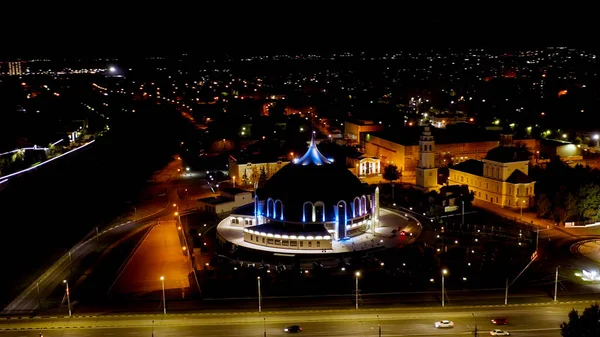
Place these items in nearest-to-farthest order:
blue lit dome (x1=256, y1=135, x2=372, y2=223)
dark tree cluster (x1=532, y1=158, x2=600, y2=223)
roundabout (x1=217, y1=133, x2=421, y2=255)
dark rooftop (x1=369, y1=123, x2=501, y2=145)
Result: roundabout (x1=217, y1=133, x2=421, y2=255) < blue lit dome (x1=256, y1=135, x2=372, y2=223) < dark tree cluster (x1=532, y1=158, x2=600, y2=223) < dark rooftop (x1=369, y1=123, x2=501, y2=145)

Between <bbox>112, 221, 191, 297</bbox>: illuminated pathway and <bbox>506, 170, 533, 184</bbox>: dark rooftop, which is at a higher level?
<bbox>506, 170, 533, 184</bbox>: dark rooftop

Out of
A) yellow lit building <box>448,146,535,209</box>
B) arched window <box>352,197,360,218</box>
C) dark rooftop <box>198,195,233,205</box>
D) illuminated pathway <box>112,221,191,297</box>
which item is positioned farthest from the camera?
dark rooftop <box>198,195,233,205</box>

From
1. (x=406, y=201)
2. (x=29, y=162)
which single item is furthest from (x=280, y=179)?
(x=29, y=162)

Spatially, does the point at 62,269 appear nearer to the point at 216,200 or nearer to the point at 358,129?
the point at 216,200

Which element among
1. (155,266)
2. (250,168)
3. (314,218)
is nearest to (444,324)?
(314,218)

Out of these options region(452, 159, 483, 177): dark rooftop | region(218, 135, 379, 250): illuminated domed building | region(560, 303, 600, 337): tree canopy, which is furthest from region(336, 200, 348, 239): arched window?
region(560, 303, 600, 337): tree canopy

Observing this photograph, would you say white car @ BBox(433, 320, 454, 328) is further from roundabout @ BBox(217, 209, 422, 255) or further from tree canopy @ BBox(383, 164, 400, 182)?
tree canopy @ BBox(383, 164, 400, 182)

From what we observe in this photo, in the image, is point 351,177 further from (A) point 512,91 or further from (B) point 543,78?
(B) point 543,78
